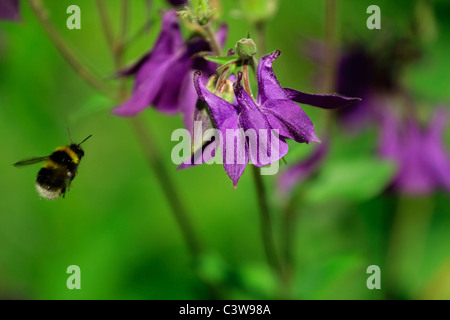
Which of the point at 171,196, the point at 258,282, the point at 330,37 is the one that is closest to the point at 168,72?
the point at 330,37

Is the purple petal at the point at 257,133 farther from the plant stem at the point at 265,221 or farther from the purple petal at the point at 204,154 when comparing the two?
the plant stem at the point at 265,221

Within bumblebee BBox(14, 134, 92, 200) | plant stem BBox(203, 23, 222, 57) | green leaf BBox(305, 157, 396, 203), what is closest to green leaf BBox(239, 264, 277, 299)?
green leaf BBox(305, 157, 396, 203)

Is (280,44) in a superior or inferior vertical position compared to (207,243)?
superior

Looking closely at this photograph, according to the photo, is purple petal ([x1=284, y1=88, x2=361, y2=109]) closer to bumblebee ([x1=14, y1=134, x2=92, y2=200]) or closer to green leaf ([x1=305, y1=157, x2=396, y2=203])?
bumblebee ([x1=14, y1=134, x2=92, y2=200])

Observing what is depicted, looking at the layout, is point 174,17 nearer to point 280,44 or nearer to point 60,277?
point 60,277
